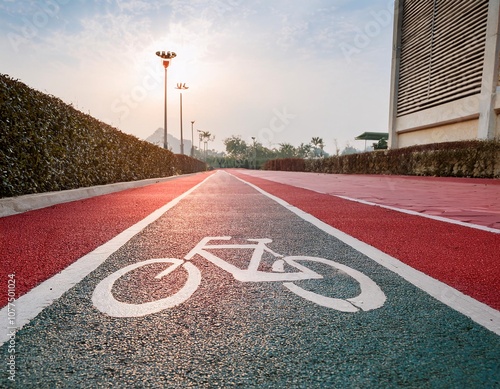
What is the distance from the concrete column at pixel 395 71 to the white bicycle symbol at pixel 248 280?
29.0 m

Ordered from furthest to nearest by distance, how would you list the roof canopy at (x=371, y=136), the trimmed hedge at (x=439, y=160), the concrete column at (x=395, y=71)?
the roof canopy at (x=371, y=136), the concrete column at (x=395, y=71), the trimmed hedge at (x=439, y=160)

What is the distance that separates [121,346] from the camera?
1.37m

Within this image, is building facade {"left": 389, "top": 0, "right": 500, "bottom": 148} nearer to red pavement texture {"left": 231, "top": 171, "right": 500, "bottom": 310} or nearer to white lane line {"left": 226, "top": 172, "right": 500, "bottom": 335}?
red pavement texture {"left": 231, "top": 171, "right": 500, "bottom": 310}

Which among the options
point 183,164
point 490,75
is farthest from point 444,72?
point 183,164

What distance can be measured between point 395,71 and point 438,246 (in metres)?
29.8

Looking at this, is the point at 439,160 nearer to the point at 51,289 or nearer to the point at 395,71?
the point at 395,71

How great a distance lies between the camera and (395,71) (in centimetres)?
2906

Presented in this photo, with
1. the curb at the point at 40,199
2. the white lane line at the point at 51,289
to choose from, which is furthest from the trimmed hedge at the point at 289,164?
the white lane line at the point at 51,289

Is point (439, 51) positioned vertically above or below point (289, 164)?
above

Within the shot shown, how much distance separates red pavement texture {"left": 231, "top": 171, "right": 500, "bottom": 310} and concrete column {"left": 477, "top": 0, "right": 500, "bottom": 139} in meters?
17.2

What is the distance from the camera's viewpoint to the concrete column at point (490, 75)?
18328 mm

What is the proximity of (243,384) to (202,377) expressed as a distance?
143 mm

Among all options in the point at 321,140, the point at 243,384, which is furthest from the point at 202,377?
the point at 321,140

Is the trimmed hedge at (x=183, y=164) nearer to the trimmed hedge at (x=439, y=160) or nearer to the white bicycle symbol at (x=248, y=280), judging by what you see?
the trimmed hedge at (x=439, y=160)
